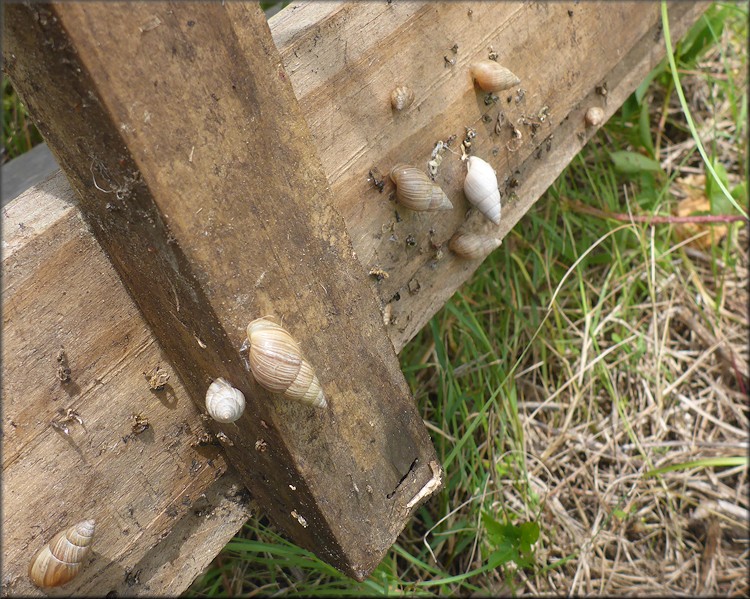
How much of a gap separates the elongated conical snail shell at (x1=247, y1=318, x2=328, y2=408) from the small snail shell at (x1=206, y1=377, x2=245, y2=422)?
64 mm

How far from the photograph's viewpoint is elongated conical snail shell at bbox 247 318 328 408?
0.96 meters

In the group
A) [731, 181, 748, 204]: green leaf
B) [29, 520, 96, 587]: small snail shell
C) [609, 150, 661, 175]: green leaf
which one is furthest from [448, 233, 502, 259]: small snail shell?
[731, 181, 748, 204]: green leaf

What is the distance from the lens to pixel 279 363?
953mm

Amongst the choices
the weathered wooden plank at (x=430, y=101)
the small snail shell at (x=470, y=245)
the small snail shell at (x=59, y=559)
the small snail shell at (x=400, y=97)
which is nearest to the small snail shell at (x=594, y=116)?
the weathered wooden plank at (x=430, y=101)

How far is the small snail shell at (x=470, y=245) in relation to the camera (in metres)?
1.42

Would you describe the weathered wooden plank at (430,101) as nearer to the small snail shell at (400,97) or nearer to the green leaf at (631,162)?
the small snail shell at (400,97)

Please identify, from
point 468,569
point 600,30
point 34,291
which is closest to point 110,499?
point 34,291

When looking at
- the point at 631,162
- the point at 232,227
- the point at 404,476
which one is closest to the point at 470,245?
the point at 404,476

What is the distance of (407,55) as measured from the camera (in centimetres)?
132

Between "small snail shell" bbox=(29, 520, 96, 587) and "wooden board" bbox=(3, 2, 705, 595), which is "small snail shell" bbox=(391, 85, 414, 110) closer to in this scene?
"wooden board" bbox=(3, 2, 705, 595)

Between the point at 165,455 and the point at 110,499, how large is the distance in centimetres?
11

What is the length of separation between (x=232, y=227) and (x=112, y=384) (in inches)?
12.9

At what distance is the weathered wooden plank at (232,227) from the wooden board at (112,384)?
0.16 ft

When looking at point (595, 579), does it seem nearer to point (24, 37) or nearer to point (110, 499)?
point (110, 499)
